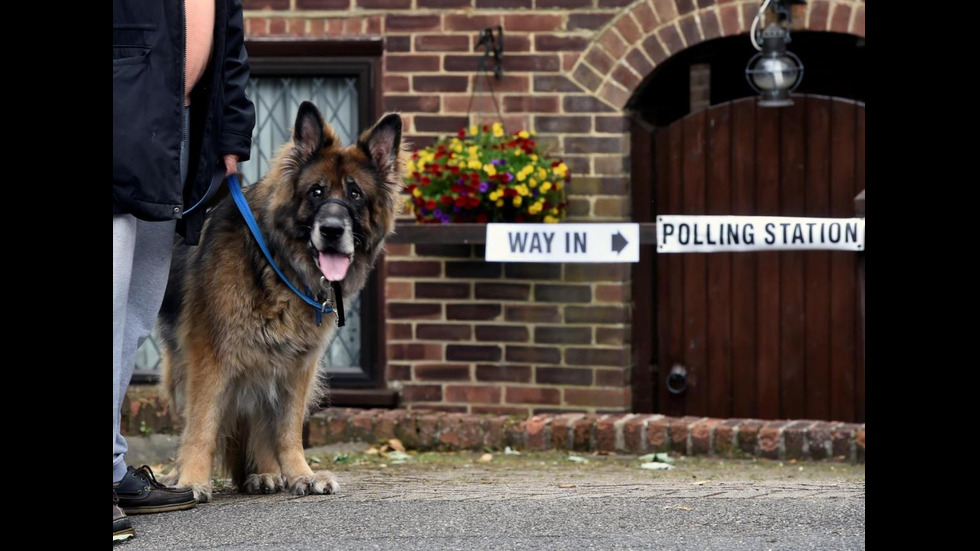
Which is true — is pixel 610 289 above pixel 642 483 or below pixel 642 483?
above

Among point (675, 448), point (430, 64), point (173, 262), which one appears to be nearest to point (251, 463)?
point (173, 262)

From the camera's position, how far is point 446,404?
8258 mm

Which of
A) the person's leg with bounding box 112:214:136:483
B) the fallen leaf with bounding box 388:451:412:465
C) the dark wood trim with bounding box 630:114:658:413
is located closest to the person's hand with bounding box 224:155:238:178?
the person's leg with bounding box 112:214:136:483

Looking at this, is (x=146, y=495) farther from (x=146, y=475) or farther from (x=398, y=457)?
(x=398, y=457)

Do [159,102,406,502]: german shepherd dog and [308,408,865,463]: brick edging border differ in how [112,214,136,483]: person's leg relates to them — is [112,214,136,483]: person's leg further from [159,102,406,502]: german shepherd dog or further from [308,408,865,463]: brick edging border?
[308,408,865,463]: brick edging border

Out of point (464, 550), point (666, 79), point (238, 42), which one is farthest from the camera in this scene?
point (666, 79)

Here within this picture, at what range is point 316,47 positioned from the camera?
27.2ft

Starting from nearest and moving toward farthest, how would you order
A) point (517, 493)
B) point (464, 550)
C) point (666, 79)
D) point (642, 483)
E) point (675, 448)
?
point (464, 550) < point (517, 493) < point (642, 483) < point (675, 448) < point (666, 79)

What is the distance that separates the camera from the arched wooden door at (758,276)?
7.88 metres

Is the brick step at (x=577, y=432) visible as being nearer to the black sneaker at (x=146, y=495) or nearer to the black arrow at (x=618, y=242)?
the black arrow at (x=618, y=242)

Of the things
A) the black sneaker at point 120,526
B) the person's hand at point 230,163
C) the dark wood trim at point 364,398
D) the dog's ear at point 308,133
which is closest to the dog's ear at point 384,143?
the dog's ear at point 308,133

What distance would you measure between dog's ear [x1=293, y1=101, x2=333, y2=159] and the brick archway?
288 centimetres

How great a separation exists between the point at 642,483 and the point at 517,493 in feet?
2.41
